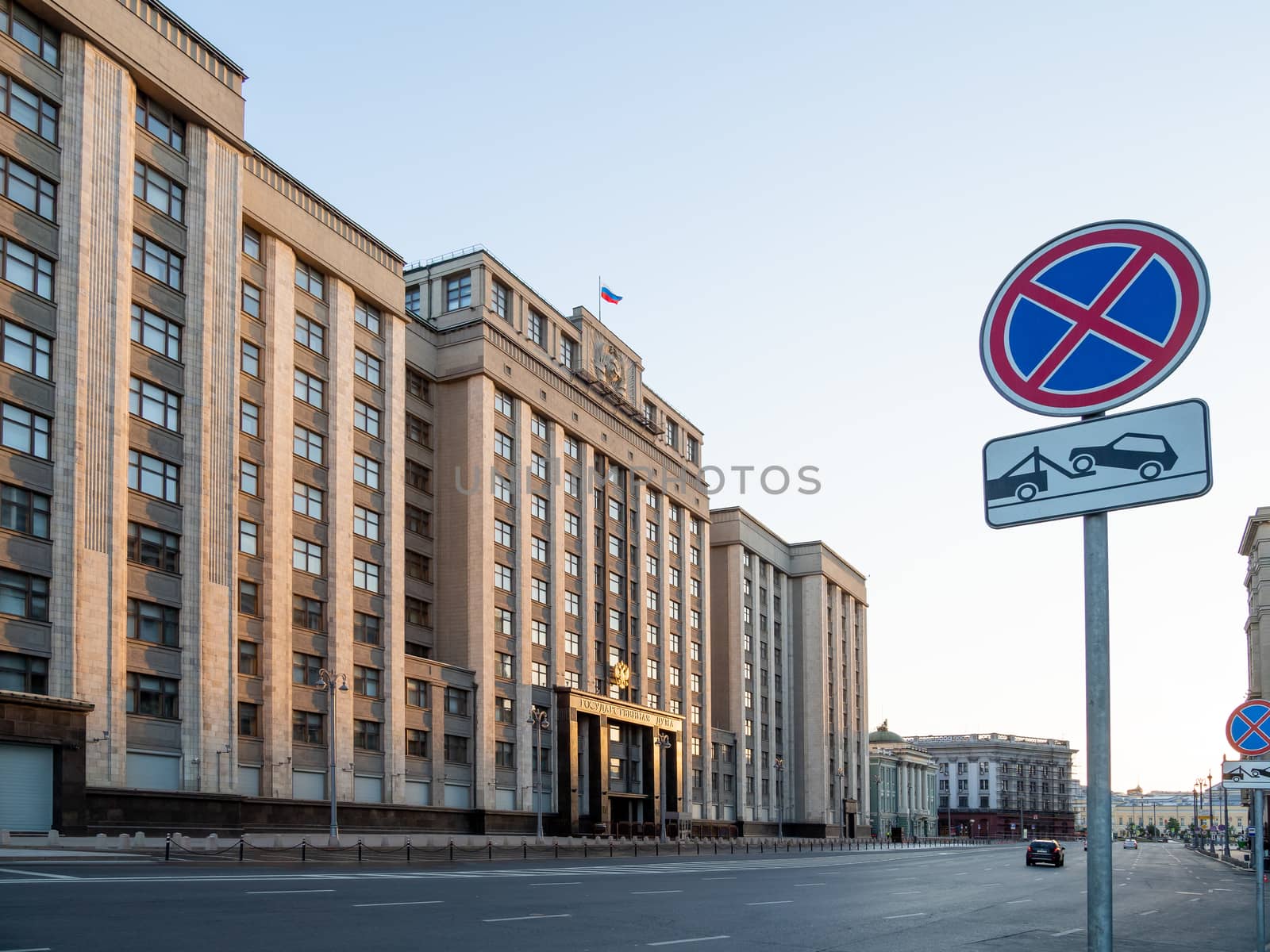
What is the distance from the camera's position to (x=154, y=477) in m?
50.3

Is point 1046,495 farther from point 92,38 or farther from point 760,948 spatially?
point 92,38

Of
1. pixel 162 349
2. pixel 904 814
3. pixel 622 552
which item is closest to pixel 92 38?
pixel 162 349

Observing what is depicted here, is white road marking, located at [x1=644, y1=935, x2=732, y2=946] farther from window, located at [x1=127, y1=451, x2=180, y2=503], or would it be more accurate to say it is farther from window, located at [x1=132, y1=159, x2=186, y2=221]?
window, located at [x1=132, y1=159, x2=186, y2=221]

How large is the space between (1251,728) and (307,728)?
5128 centimetres

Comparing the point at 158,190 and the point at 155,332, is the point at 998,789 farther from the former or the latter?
the point at 158,190

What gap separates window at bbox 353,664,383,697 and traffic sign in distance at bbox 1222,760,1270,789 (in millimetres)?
52241

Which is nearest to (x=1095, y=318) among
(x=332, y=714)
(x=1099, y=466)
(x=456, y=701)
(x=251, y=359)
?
(x=1099, y=466)

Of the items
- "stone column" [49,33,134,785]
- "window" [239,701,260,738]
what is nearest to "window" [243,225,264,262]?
"stone column" [49,33,134,785]

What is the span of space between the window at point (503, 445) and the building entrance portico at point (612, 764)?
15446mm

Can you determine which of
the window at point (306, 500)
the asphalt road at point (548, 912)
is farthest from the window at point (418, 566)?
the asphalt road at point (548, 912)

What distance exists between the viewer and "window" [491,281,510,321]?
7750 cm

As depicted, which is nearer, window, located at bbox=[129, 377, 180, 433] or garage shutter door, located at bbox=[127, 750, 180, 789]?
garage shutter door, located at bbox=[127, 750, 180, 789]

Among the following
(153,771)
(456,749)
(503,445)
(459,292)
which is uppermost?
(459,292)

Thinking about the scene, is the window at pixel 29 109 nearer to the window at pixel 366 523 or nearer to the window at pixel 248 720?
the window at pixel 366 523
